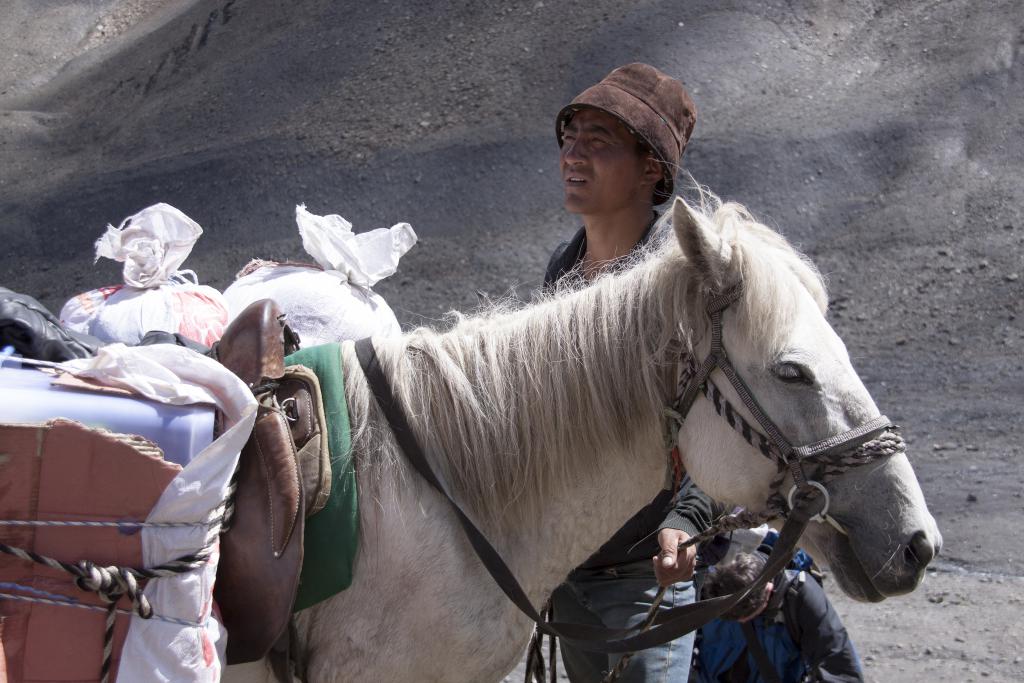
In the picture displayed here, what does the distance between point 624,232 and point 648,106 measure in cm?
36

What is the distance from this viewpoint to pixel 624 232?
9.61 feet

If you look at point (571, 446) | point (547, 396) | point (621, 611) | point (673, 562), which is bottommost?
point (621, 611)

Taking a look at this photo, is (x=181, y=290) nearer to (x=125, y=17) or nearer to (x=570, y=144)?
(x=570, y=144)

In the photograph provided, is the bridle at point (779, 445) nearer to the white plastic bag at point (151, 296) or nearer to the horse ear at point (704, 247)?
the horse ear at point (704, 247)

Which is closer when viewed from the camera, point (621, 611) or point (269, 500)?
point (269, 500)

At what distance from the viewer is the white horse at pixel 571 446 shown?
1.95m

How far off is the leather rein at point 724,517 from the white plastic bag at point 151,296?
1236 millimetres

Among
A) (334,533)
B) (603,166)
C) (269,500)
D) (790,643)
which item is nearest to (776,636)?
(790,643)

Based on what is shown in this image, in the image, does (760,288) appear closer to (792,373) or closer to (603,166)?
(792,373)

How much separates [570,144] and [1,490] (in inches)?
71.0

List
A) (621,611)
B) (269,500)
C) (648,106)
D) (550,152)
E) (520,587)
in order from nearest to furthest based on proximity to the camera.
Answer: (269,500)
(520,587)
(621,611)
(648,106)
(550,152)

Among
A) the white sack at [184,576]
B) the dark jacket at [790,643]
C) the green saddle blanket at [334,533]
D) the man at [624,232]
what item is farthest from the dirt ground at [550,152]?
the white sack at [184,576]

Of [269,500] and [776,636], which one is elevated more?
[269,500]

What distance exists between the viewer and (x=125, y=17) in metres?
15.4
